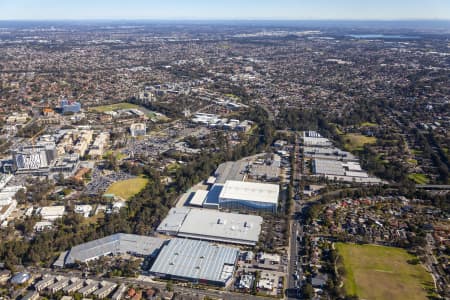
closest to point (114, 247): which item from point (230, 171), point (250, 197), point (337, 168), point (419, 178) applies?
point (250, 197)

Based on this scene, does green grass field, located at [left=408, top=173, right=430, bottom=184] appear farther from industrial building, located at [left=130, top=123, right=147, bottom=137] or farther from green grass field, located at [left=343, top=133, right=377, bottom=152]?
industrial building, located at [left=130, top=123, right=147, bottom=137]

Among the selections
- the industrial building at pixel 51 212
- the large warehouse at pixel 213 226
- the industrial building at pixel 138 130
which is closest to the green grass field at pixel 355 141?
the large warehouse at pixel 213 226

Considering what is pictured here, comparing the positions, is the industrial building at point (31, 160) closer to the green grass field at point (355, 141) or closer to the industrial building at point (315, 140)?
the industrial building at point (315, 140)

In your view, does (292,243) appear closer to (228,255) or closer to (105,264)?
(228,255)

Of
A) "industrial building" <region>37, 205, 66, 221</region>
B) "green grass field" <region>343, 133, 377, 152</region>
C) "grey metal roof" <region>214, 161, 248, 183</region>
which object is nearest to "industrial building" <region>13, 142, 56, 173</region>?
"industrial building" <region>37, 205, 66, 221</region>

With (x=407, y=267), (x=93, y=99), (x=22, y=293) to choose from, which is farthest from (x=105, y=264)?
(x=93, y=99)

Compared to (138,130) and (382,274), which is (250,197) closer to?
(382,274)

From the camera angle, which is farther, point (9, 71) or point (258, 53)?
point (258, 53)
